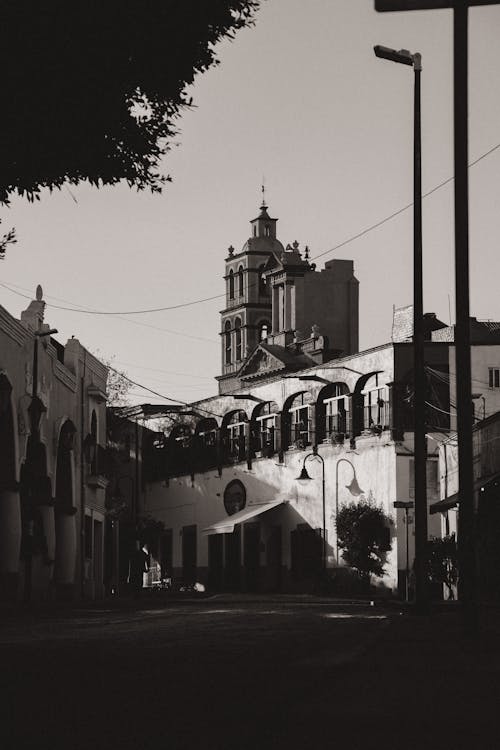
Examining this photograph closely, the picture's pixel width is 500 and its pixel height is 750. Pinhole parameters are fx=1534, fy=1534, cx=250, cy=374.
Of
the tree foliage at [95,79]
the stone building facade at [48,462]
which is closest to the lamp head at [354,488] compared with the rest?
the stone building facade at [48,462]

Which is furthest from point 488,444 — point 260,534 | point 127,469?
point 127,469

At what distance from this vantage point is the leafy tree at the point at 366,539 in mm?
61562

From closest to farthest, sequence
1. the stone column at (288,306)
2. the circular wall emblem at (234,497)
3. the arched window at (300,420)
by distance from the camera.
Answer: the arched window at (300,420) < the circular wall emblem at (234,497) < the stone column at (288,306)

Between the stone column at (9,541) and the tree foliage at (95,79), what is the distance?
28.3m

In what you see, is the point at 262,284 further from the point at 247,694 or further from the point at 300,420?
the point at 247,694

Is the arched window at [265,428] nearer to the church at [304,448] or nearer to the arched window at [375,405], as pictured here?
the church at [304,448]

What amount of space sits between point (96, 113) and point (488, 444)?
25594 mm

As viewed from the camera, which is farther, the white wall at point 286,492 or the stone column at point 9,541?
the white wall at point 286,492

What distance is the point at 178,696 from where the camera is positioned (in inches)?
315

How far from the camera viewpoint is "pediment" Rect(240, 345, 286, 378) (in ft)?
314

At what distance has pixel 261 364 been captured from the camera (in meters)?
99.1

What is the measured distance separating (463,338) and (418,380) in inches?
396

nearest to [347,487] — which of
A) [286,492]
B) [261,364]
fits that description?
[286,492]

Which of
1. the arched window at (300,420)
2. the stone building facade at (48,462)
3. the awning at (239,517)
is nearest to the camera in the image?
→ the stone building facade at (48,462)
